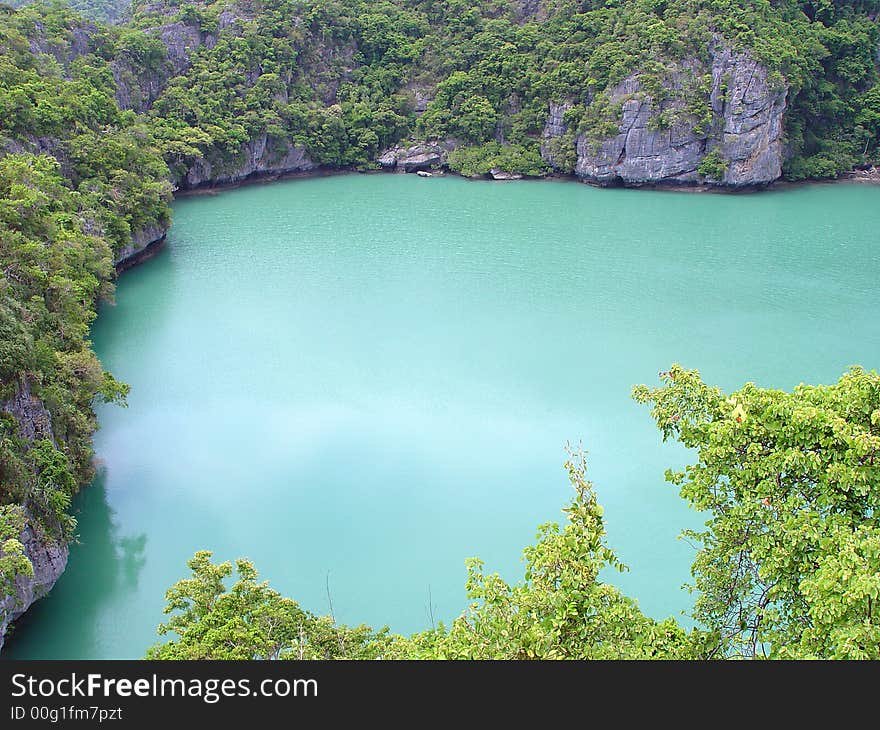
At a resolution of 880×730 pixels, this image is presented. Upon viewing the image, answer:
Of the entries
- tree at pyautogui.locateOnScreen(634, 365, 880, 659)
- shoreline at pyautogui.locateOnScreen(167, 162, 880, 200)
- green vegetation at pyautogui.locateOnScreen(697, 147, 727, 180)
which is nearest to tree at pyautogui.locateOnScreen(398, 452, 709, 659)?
tree at pyautogui.locateOnScreen(634, 365, 880, 659)

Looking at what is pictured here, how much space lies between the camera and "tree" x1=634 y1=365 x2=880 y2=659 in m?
4.13

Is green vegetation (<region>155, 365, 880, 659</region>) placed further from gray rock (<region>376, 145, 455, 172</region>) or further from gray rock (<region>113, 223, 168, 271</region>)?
gray rock (<region>376, 145, 455, 172</region>)

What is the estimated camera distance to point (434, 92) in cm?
3219

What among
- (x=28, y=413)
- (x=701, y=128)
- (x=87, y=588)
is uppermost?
(x=28, y=413)

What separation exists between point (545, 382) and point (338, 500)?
4443mm

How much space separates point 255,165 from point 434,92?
27.5 ft

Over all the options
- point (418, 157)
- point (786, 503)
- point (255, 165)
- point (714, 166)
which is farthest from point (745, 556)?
point (418, 157)

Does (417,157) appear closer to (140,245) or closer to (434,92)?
(434,92)

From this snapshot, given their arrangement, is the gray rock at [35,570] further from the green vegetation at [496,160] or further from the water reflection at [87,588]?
the green vegetation at [496,160]

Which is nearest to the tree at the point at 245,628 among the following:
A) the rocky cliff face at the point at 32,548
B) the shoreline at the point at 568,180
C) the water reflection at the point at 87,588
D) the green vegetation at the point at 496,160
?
the rocky cliff face at the point at 32,548

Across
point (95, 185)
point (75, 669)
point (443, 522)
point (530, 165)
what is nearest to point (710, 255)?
point (530, 165)

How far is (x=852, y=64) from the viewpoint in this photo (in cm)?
2928

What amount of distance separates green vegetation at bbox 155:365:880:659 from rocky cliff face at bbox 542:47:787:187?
23601 mm

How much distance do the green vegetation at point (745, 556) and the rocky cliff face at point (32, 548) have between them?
2717mm
